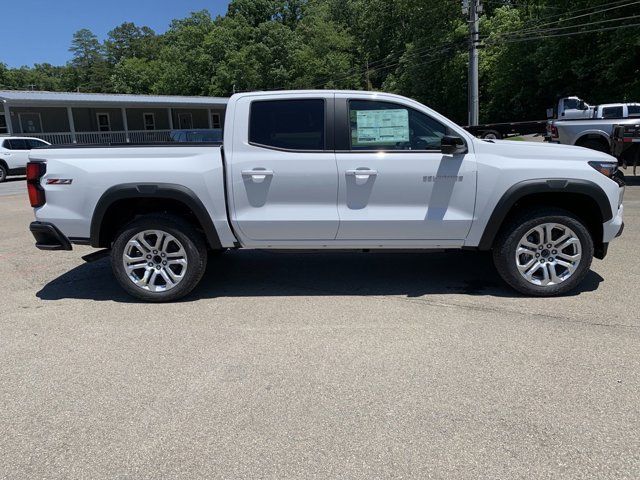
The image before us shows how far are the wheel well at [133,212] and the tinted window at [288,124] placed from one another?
0.97 metres

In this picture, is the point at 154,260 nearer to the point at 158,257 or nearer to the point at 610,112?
the point at 158,257

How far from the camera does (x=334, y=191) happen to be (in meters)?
4.91

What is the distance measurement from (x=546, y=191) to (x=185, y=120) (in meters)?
36.5

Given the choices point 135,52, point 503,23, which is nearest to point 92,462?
point 503,23

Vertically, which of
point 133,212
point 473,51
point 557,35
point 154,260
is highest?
point 557,35

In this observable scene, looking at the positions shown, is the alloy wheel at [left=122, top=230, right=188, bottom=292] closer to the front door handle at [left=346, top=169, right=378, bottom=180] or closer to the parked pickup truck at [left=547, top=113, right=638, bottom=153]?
the front door handle at [left=346, top=169, right=378, bottom=180]

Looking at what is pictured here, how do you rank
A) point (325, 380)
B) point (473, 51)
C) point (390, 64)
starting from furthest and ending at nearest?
point (390, 64)
point (473, 51)
point (325, 380)

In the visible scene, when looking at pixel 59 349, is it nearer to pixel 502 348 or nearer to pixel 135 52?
pixel 502 348

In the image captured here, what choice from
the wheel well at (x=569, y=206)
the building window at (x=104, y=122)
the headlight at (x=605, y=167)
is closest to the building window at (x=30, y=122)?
the building window at (x=104, y=122)

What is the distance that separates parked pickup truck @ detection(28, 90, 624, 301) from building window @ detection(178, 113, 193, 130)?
34.7 m

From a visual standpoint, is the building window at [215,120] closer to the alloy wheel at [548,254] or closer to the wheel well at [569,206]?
the wheel well at [569,206]

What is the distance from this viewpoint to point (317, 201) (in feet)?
16.2

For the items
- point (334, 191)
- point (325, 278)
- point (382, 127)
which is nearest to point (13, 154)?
point (325, 278)

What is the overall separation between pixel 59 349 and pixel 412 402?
2.71 meters
